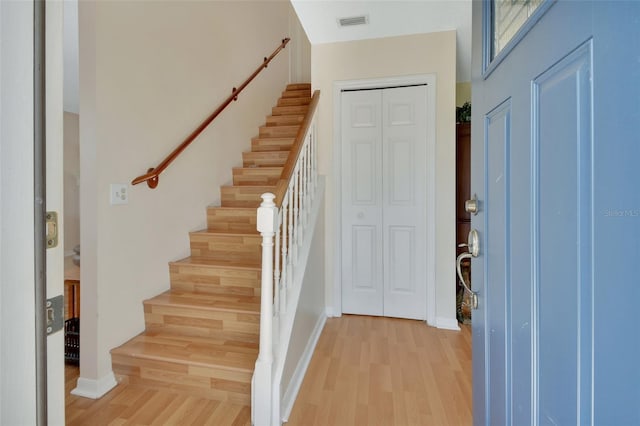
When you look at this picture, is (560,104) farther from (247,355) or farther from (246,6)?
(246,6)

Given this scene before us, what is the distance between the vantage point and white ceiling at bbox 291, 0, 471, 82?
2.37 m

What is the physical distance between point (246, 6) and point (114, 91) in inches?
87.0

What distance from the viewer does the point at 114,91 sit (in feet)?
6.23

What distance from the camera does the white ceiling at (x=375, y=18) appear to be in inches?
93.0

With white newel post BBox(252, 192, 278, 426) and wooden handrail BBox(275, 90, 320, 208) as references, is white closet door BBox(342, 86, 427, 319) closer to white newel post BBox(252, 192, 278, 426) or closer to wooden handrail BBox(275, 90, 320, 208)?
wooden handrail BBox(275, 90, 320, 208)

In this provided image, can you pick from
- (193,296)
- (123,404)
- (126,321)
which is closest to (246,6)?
(193,296)

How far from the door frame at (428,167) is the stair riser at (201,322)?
1.24m

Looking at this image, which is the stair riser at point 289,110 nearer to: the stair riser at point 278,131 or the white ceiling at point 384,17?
the stair riser at point 278,131

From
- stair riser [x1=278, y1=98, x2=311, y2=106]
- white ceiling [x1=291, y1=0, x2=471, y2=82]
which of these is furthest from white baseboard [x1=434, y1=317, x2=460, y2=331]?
stair riser [x1=278, y1=98, x2=311, y2=106]

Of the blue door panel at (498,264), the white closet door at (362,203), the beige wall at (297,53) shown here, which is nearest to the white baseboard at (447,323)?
the white closet door at (362,203)

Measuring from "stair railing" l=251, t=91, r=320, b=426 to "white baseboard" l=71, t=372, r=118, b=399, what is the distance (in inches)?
36.7

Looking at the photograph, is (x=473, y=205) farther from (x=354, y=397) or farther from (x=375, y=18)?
(x=375, y=18)

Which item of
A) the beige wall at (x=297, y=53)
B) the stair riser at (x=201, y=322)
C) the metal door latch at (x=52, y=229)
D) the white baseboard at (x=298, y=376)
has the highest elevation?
the beige wall at (x=297, y=53)

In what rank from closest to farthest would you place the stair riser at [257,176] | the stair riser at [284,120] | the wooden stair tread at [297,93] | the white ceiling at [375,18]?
the white ceiling at [375,18] < the stair riser at [257,176] < the stair riser at [284,120] < the wooden stair tread at [297,93]
